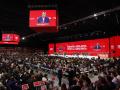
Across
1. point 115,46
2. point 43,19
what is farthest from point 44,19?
point 115,46

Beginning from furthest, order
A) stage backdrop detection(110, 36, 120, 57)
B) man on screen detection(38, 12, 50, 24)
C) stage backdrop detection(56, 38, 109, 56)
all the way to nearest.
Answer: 1. stage backdrop detection(56, 38, 109, 56)
2. stage backdrop detection(110, 36, 120, 57)
3. man on screen detection(38, 12, 50, 24)

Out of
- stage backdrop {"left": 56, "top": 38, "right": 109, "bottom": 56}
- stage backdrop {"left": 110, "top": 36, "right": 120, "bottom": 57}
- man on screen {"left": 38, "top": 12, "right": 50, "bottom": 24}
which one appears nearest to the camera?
man on screen {"left": 38, "top": 12, "right": 50, "bottom": 24}

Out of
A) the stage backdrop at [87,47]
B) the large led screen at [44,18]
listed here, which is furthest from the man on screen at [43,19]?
the stage backdrop at [87,47]

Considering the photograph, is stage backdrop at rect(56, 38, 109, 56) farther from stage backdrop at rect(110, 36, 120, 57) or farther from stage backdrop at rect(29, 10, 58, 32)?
stage backdrop at rect(29, 10, 58, 32)

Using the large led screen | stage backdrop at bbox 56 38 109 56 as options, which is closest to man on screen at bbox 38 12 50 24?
the large led screen

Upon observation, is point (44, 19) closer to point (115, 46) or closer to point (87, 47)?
point (115, 46)

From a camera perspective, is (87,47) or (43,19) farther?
(87,47)

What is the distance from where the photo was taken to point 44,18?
10953mm

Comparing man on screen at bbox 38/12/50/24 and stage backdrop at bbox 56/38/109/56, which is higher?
man on screen at bbox 38/12/50/24

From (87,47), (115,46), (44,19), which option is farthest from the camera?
(87,47)

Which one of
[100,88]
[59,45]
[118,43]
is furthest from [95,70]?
[59,45]

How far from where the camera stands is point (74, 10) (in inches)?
680

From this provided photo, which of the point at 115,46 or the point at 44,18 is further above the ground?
the point at 44,18

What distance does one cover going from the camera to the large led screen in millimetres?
10984
